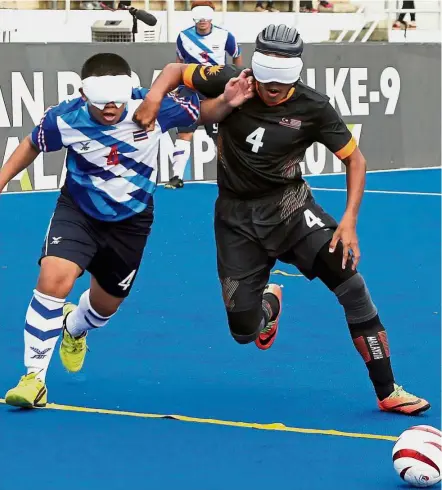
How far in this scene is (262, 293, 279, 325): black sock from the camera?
7.51m

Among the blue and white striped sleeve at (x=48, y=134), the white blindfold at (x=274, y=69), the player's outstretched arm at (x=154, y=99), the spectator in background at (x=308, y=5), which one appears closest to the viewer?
the white blindfold at (x=274, y=69)

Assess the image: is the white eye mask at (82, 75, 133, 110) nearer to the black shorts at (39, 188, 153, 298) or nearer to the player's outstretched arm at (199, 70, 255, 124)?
the player's outstretched arm at (199, 70, 255, 124)

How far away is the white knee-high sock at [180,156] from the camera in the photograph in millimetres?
15898

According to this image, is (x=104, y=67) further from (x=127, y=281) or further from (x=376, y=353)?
(x=376, y=353)

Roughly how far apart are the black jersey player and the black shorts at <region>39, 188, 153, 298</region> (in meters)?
0.48

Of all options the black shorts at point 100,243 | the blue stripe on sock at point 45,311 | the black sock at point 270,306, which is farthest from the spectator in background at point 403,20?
the blue stripe on sock at point 45,311

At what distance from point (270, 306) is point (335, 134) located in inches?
55.9

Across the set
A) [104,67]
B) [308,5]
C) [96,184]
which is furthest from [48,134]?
[308,5]

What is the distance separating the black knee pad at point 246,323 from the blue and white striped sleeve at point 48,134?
4.36 feet

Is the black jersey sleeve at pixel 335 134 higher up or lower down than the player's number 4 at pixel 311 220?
higher up

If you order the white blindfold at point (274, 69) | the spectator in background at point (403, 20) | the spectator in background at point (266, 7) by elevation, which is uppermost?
the white blindfold at point (274, 69)

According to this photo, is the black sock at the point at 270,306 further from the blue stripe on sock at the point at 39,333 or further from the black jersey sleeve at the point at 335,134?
the blue stripe on sock at the point at 39,333

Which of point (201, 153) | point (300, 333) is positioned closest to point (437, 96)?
point (201, 153)

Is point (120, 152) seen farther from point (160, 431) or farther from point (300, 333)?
point (300, 333)
